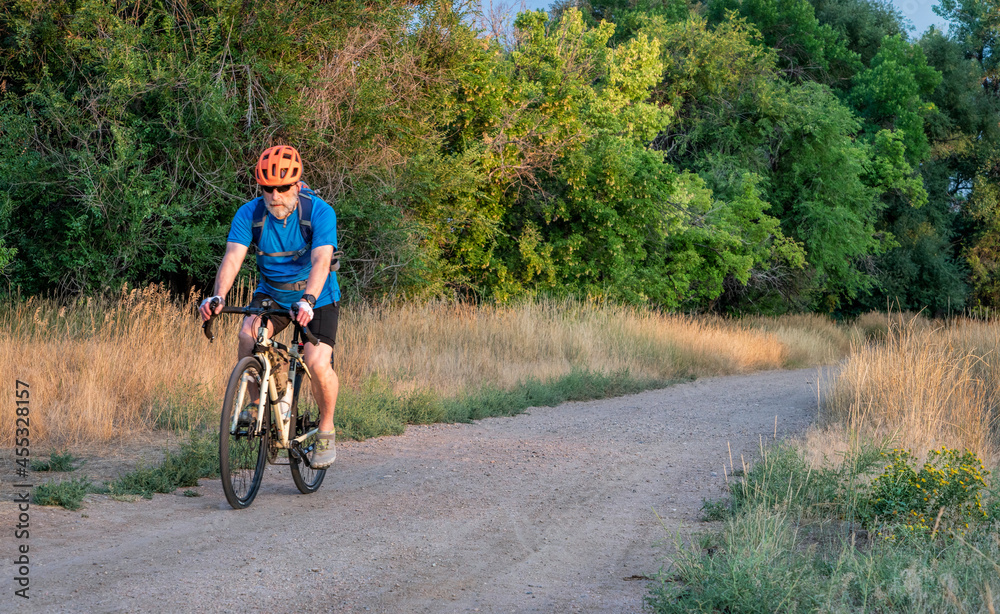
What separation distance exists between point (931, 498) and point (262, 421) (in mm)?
4308

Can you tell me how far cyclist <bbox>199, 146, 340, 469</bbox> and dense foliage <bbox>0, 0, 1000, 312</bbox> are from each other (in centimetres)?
614

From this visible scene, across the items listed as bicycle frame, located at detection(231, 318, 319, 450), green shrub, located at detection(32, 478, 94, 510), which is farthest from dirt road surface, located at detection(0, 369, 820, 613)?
bicycle frame, located at detection(231, 318, 319, 450)

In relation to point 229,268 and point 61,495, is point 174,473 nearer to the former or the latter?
point 61,495

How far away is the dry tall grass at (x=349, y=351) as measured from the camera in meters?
8.16

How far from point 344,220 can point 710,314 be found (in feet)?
60.3

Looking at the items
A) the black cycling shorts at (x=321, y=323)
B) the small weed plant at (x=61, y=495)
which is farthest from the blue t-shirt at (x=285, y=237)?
the small weed plant at (x=61, y=495)

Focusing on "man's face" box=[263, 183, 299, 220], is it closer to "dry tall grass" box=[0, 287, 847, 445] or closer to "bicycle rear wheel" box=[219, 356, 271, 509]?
"bicycle rear wheel" box=[219, 356, 271, 509]

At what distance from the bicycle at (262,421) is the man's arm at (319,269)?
24 cm

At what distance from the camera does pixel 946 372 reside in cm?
927

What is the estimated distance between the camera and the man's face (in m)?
5.67

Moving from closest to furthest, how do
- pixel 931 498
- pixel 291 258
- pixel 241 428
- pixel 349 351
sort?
1. pixel 931 498
2. pixel 241 428
3. pixel 291 258
4. pixel 349 351

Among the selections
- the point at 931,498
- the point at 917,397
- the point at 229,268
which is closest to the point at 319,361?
the point at 229,268

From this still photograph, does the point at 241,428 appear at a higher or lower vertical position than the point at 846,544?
higher

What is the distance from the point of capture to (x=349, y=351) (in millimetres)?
12102
